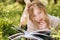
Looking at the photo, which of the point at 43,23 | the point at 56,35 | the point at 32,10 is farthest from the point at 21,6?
the point at 56,35

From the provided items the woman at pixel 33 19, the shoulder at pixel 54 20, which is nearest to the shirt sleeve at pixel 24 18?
the woman at pixel 33 19

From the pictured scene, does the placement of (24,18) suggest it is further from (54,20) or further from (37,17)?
(54,20)

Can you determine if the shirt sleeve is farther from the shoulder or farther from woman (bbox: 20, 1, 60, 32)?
the shoulder

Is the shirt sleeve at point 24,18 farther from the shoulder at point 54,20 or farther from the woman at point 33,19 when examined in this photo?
the shoulder at point 54,20

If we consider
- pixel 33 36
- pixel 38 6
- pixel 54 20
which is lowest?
pixel 33 36

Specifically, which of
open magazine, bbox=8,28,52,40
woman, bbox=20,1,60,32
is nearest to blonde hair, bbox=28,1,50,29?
woman, bbox=20,1,60,32

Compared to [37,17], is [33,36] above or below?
below

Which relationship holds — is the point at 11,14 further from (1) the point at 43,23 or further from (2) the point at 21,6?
(1) the point at 43,23

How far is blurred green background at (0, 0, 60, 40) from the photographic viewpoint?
5.02ft

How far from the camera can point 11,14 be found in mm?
1585

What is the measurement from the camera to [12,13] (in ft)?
5.23

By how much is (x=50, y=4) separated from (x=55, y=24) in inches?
6.7

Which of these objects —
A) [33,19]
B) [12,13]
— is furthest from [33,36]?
[12,13]

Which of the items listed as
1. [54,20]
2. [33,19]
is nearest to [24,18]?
[33,19]
